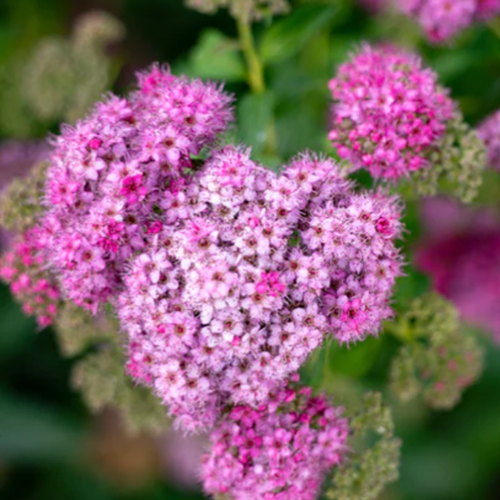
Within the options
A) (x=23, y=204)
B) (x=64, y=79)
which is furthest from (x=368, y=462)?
(x=64, y=79)

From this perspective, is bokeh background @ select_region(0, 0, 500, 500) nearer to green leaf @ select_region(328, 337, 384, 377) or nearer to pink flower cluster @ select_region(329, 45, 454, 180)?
green leaf @ select_region(328, 337, 384, 377)

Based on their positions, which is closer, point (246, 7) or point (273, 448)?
point (273, 448)

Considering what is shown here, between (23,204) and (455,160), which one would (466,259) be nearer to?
(455,160)

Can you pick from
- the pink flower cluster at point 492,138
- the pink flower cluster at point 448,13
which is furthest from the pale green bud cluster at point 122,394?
the pink flower cluster at point 448,13

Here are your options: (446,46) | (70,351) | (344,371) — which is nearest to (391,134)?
(344,371)

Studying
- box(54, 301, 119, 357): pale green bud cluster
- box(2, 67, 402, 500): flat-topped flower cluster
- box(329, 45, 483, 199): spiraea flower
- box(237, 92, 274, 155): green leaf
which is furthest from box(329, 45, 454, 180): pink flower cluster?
box(54, 301, 119, 357): pale green bud cluster

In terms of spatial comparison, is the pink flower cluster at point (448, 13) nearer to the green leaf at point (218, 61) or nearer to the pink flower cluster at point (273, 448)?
the green leaf at point (218, 61)
